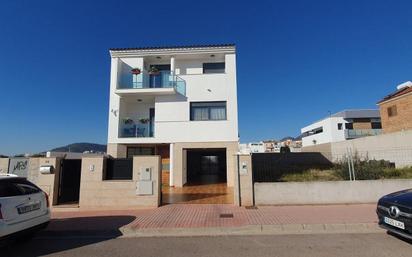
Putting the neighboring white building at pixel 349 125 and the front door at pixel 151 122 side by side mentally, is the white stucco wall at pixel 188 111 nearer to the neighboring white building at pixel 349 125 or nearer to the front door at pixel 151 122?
the front door at pixel 151 122

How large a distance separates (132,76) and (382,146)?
58.0ft

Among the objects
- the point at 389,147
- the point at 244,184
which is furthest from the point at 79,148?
the point at 389,147

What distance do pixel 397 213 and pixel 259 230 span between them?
3.11 m

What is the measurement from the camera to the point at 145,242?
6.18m

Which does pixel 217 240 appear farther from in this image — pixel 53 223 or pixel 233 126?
pixel 233 126

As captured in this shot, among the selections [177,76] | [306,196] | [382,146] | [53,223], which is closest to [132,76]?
[177,76]

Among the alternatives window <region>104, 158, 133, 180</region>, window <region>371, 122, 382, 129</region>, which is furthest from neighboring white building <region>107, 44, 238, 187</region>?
window <region>371, 122, 382, 129</region>

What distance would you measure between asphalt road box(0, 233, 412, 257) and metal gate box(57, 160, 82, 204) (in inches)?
157

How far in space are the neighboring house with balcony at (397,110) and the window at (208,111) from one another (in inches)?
570

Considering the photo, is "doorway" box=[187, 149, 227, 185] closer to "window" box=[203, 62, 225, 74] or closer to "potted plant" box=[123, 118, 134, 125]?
"potted plant" box=[123, 118, 134, 125]

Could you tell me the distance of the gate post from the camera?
9750 mm

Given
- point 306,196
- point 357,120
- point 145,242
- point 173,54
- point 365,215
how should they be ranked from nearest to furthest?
point 145,242
point 365,215
point 306,196
point 173,54
point 357,120

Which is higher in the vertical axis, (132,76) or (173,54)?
(173,54)

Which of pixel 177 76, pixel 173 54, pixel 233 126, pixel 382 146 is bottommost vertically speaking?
pixel 382 146
